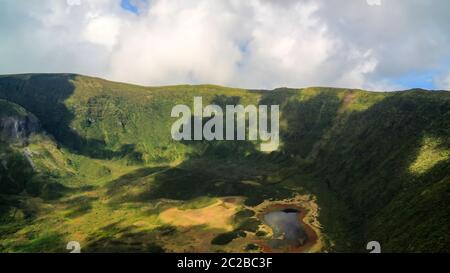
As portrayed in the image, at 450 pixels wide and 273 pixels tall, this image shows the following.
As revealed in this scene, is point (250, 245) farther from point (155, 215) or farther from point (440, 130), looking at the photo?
point (440, 130)

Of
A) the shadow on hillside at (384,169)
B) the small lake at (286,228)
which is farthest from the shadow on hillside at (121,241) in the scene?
the shadow on hillside at (384,169)

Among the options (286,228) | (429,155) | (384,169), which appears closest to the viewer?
(286,228)

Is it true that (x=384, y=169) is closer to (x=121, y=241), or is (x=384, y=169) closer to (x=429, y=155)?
(x=429, y=155)

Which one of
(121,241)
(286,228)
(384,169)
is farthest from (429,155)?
(121,241)

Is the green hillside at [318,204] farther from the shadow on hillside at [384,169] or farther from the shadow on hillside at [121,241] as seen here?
the shadow on hillside at [384,169]

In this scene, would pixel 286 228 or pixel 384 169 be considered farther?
pixel 384 169

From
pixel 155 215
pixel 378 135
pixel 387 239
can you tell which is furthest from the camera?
pixel 378 135

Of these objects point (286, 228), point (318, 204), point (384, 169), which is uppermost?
point (384, 169)
